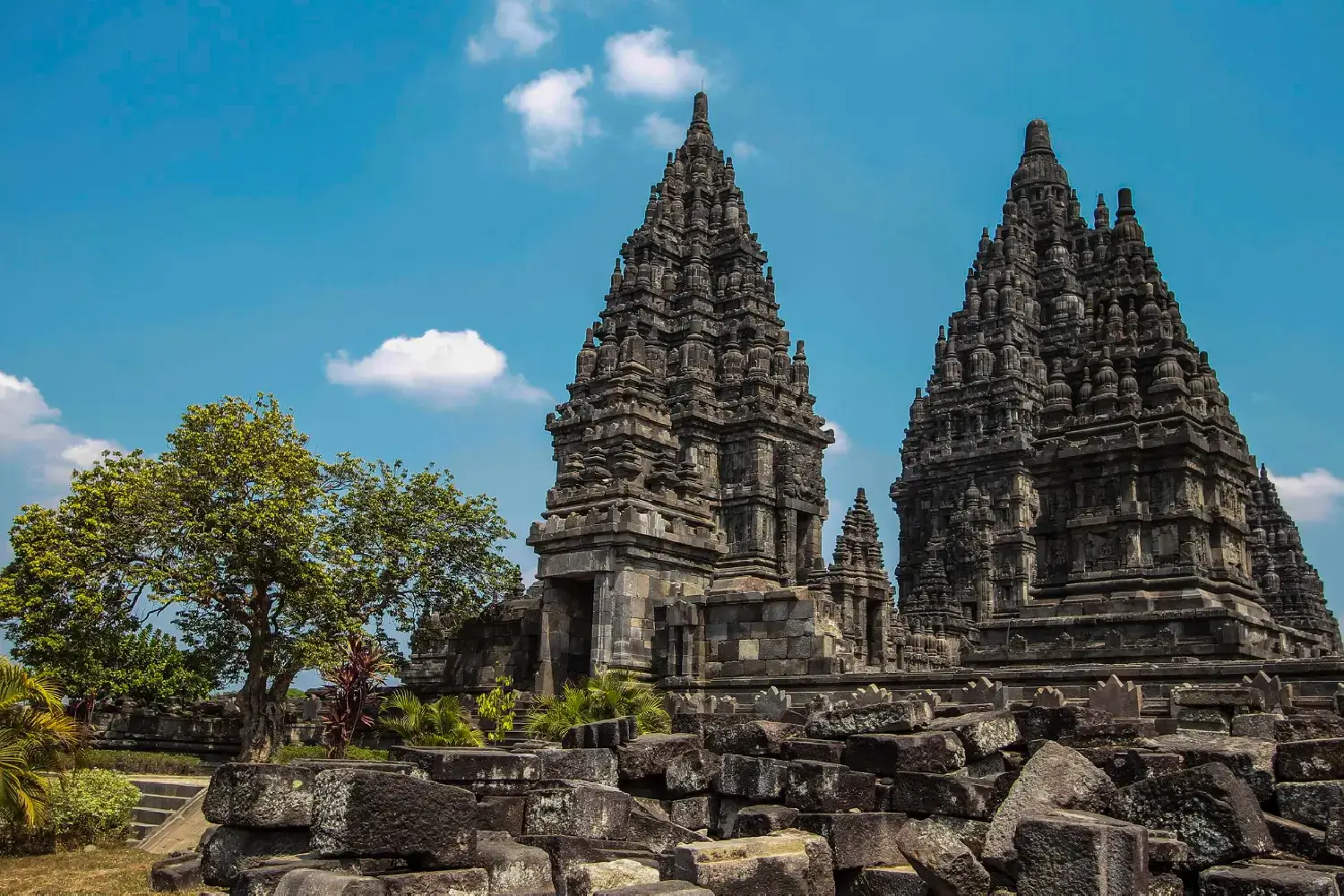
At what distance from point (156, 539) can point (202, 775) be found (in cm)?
544

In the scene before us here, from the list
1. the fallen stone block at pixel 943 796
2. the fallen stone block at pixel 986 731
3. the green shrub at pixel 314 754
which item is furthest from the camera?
the green shrub at pixel 314 754

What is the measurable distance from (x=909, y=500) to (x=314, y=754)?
31.8m

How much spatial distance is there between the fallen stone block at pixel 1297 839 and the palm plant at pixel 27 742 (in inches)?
502

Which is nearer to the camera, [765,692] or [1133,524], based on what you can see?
[765,692]

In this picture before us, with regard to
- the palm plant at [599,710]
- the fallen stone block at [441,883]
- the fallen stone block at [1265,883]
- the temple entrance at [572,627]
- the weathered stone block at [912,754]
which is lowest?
the fallen stone block at [441,883]

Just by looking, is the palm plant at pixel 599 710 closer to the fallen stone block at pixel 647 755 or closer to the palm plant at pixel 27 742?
the fallen stone block at pixel 647 755

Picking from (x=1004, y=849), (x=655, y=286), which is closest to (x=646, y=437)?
(x=655, y=286)

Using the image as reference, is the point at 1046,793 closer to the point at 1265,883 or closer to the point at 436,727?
the point at 1265,883

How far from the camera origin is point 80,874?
13.0m

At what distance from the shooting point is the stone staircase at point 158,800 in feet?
53.3

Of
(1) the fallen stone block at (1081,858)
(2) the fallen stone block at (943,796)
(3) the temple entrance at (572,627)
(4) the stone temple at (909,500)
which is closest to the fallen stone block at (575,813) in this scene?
(2) the fallen stone block at (943,796)

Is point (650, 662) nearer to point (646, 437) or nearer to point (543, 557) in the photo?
point (543, 557)

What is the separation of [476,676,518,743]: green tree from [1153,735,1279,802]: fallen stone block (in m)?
12.9

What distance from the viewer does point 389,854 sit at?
7.61m
